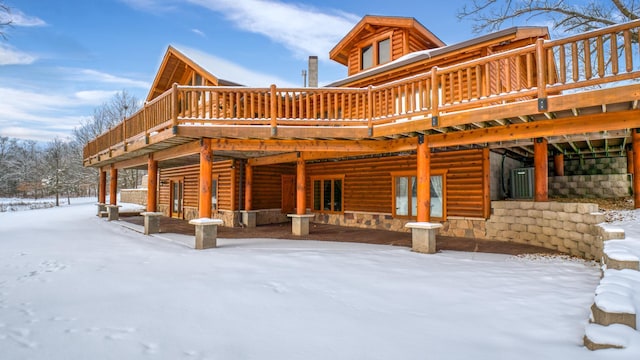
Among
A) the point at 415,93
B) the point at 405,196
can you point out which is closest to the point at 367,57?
the point at 405,196

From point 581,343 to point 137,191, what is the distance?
27.3m

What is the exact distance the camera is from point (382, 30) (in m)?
14.3

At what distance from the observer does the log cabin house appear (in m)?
5.98

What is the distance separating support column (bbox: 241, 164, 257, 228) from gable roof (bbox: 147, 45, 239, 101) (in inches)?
144

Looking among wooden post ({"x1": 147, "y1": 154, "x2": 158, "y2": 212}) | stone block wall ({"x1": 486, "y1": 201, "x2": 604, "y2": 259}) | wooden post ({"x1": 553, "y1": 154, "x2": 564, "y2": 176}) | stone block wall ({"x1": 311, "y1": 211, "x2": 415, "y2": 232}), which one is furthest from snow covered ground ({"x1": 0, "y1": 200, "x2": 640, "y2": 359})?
wooden post ({"x1": 553, "y1": 154, "x2": 564, "y2": 176})

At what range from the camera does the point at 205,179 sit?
841 cm

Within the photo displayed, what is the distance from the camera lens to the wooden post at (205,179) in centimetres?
→ 830

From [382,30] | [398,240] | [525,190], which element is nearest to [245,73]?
[382,30]

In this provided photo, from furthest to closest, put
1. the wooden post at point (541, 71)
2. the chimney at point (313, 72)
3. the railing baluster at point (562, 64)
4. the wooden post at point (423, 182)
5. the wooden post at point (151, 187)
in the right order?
1. the chimney at point (313, 72)
2. the wooden post at point (151, 187)
3. the wooden post at point (423, 182)
4. the wooden post at point (541, 71)
5. the railing baluster at point (562, 64)

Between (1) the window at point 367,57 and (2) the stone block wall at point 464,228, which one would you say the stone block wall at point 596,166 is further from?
(1) the window at point 367,57

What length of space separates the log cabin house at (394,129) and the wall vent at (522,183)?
2.19 feet

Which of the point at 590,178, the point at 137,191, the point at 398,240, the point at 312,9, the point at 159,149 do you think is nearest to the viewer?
the point at 398,240

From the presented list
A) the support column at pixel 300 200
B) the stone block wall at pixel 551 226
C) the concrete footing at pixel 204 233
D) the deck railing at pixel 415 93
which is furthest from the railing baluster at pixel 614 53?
the concrete footing at pixel 204 233

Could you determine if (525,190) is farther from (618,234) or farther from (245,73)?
(245,73)
